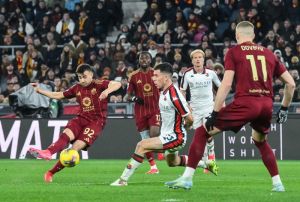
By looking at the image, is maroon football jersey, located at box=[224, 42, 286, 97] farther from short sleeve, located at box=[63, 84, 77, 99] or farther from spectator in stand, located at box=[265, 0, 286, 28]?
spectator in stand, located at box=[265, 0, 286, 28]

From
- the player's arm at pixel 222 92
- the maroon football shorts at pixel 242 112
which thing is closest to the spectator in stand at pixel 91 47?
the maroon football shorts at pixel 242 112

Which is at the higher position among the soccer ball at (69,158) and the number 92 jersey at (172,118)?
the number 92 jersey at (172,118)

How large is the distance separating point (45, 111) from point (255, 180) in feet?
38.9

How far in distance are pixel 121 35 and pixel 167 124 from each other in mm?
16852

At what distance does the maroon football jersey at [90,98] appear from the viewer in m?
16.0

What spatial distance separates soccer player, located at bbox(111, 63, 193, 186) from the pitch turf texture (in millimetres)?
397

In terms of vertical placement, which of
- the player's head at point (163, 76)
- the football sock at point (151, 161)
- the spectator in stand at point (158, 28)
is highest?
the spectator in stand at point (158, 28)

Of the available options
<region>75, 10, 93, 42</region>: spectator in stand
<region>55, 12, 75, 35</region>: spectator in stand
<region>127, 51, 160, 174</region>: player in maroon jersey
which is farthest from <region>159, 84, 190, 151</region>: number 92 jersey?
<region>55, 12, 75, 35</region>: spectator in stand

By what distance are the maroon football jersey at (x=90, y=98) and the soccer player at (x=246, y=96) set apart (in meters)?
3.90

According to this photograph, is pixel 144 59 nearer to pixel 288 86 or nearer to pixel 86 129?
pixel 86 129

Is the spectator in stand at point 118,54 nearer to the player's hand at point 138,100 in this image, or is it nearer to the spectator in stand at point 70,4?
the spectator in stand at point 70,4

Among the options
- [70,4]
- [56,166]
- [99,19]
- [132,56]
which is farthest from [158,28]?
[56,166]

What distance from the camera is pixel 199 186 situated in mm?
13688

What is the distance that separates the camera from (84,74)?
15750mm
